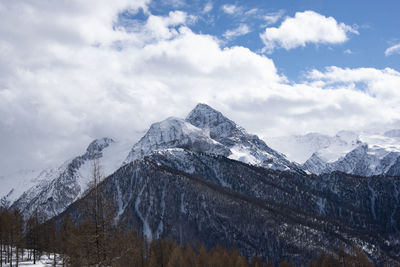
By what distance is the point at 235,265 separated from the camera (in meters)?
105

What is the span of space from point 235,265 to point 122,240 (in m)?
79.2

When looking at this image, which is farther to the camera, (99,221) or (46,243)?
(46,243)

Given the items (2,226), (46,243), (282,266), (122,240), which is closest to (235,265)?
(282,266)

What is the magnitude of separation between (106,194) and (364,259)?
254 ft

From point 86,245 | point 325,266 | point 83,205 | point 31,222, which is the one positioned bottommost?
point 325,266

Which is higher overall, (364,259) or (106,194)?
(106,194)

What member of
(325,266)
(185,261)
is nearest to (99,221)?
(185,261)

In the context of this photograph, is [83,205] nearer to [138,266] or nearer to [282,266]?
[138,266]

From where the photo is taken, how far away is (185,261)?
342 ft

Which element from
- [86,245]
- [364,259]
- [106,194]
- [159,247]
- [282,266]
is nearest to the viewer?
[86,245]

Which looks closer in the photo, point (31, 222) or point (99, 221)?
point (99, 221)

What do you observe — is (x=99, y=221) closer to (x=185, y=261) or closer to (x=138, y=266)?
(x=185, y=261)

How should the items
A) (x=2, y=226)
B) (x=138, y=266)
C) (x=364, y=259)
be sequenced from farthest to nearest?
(x=138, y=266), (x=364, y=259), (x=2, y=226)

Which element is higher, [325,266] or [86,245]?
[86,245]
